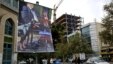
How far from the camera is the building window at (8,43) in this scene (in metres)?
27.2

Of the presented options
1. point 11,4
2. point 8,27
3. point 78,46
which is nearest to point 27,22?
point 8,27

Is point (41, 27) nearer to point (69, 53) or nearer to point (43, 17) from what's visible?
point (43, 17)

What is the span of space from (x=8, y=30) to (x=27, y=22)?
302cm

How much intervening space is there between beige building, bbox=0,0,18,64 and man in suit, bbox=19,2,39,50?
200cm

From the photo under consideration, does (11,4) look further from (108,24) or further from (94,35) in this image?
(94,35)

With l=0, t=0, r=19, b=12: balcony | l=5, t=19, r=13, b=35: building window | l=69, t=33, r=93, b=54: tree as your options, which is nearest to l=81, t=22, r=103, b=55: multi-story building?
l=69, t=33, r=93, b=54: tree

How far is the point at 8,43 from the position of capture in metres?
28.3

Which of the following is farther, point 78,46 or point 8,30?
point 78,46

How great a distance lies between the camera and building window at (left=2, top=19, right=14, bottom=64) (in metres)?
27.2

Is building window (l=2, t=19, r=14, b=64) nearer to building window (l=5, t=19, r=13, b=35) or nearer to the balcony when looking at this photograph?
building window (l=5, t=19, r=13, b=35)

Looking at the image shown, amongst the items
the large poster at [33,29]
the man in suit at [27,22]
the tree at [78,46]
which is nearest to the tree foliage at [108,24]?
the large poster at [33,29]

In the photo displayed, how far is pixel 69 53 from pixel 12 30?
3148cm

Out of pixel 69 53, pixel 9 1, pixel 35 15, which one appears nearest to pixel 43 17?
pixel 35 15

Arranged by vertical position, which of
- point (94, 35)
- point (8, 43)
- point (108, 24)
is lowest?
point (8, 43)
